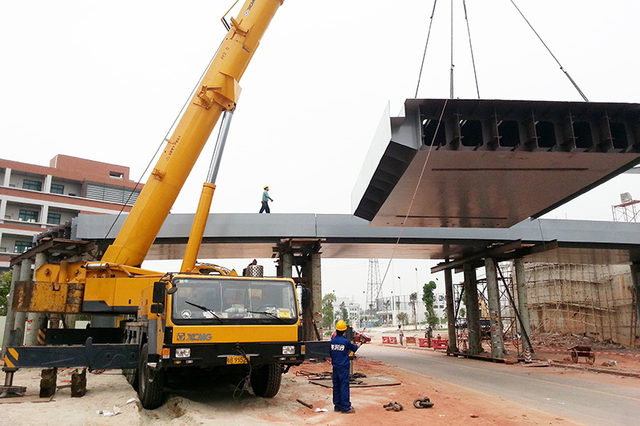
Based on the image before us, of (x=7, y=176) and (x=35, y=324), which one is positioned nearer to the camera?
(x=35, y=324)

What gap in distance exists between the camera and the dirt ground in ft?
24.9

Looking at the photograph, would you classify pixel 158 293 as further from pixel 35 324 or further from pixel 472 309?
pixel 472 309

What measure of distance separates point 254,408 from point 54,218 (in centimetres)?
5620

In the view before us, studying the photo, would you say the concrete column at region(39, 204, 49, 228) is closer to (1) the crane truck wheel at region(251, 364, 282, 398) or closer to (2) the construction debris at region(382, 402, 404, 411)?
(1) the crane truck wheel at region(251, 364, 282, 398)

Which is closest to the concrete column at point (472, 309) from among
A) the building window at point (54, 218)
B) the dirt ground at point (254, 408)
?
the dirt ground at point (254, 408)

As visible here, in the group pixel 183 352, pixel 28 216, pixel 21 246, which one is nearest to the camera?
pixel 183 352

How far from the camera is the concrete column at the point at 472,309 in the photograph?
2505 cm

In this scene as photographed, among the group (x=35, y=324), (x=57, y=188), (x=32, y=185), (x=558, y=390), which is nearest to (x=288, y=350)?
(x=558, y=390)

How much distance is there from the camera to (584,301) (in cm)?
3822

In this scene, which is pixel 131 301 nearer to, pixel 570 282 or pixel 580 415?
pixel 580 415

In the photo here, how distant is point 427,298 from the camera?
62.2 metres

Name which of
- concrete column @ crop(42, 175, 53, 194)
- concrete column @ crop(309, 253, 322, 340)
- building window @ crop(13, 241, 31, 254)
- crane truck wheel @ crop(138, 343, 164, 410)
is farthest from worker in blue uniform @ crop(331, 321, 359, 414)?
concrete column @ crop(42, 175, 53, 194)

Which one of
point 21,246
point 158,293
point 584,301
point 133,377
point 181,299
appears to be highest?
point 21,246

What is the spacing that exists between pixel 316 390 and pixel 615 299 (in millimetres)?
33490
